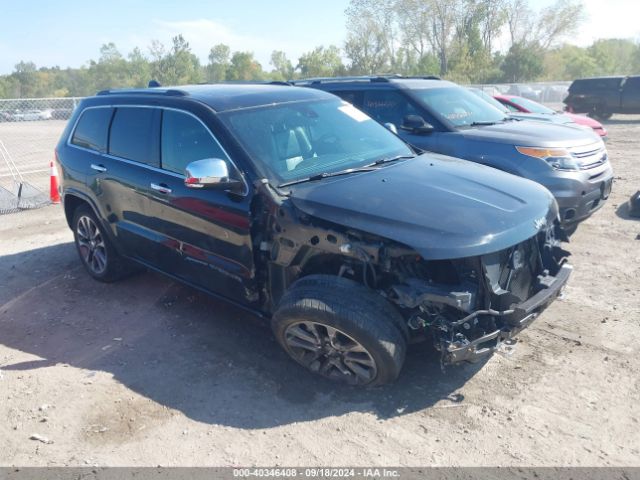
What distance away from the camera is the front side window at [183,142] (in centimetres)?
395

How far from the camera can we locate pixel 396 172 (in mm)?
3932

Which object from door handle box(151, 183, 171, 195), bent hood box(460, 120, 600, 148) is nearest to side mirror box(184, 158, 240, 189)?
door handle box(151, 183, 171, 195)

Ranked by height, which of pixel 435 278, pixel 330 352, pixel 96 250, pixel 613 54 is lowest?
pixel 330 352

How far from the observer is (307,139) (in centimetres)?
409

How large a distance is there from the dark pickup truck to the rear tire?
2184 centimetres

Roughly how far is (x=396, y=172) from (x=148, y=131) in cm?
212

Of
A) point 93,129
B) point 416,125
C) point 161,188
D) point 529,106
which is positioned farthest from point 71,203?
point 529,106

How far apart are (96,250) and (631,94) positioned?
22.3m

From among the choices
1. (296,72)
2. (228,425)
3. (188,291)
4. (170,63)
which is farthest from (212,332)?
(296,72)

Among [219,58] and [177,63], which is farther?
[219,58]

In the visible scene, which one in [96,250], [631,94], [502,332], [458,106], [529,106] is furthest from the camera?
[631,94]

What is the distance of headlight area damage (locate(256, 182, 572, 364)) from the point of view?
3.09 meters

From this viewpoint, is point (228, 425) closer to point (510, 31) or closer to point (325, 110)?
point (325, 110)

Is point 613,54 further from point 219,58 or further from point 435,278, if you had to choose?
point 435,278
